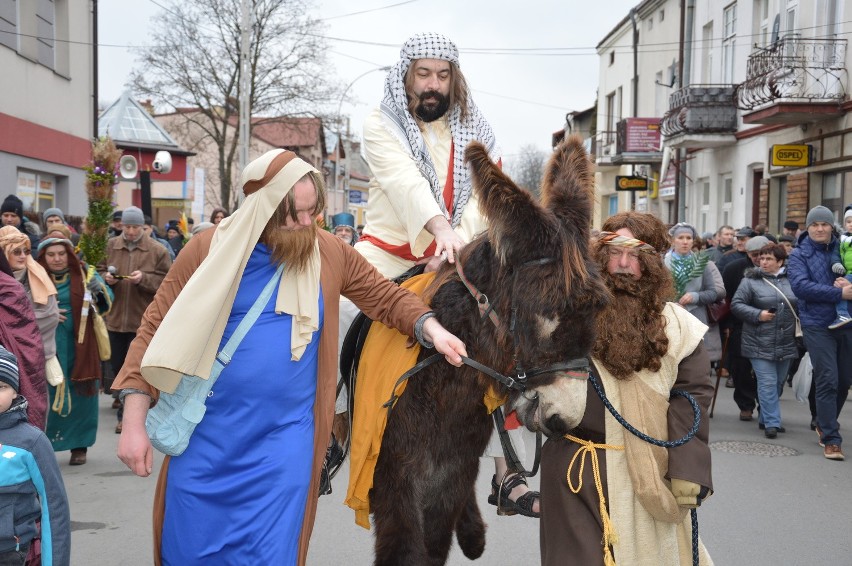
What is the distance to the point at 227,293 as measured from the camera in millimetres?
3137

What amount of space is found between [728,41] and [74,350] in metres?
22.1

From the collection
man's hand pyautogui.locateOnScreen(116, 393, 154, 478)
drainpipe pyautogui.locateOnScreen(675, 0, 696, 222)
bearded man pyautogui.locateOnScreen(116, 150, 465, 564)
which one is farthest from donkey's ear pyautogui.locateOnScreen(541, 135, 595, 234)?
drainpipe pyautogui.locateOnScreen(675, 0, 696, 222)

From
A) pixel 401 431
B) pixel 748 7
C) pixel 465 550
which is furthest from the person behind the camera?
pixel 748 7

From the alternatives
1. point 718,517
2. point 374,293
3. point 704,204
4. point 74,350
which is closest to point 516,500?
point 374,293

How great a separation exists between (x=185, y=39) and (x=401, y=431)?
40.2 m

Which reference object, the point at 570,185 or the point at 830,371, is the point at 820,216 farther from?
the point at 570,185

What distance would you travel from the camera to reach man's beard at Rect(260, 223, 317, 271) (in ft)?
10.7

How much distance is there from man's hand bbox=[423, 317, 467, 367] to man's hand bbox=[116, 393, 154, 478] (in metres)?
1.05

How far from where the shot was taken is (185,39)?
132ft

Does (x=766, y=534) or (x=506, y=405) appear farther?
(x=766, y=534)

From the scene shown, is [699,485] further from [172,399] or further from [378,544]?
[172,399]

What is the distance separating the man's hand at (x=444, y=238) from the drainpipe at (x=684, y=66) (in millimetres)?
25401

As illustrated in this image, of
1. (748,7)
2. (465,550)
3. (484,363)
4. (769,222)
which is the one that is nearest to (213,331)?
(484,363)

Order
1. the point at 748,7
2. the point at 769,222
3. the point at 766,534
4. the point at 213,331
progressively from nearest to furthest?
1. the point at 213,331
2. the point at 766,534
3. the point at 769,222
4. the point at 748,7
